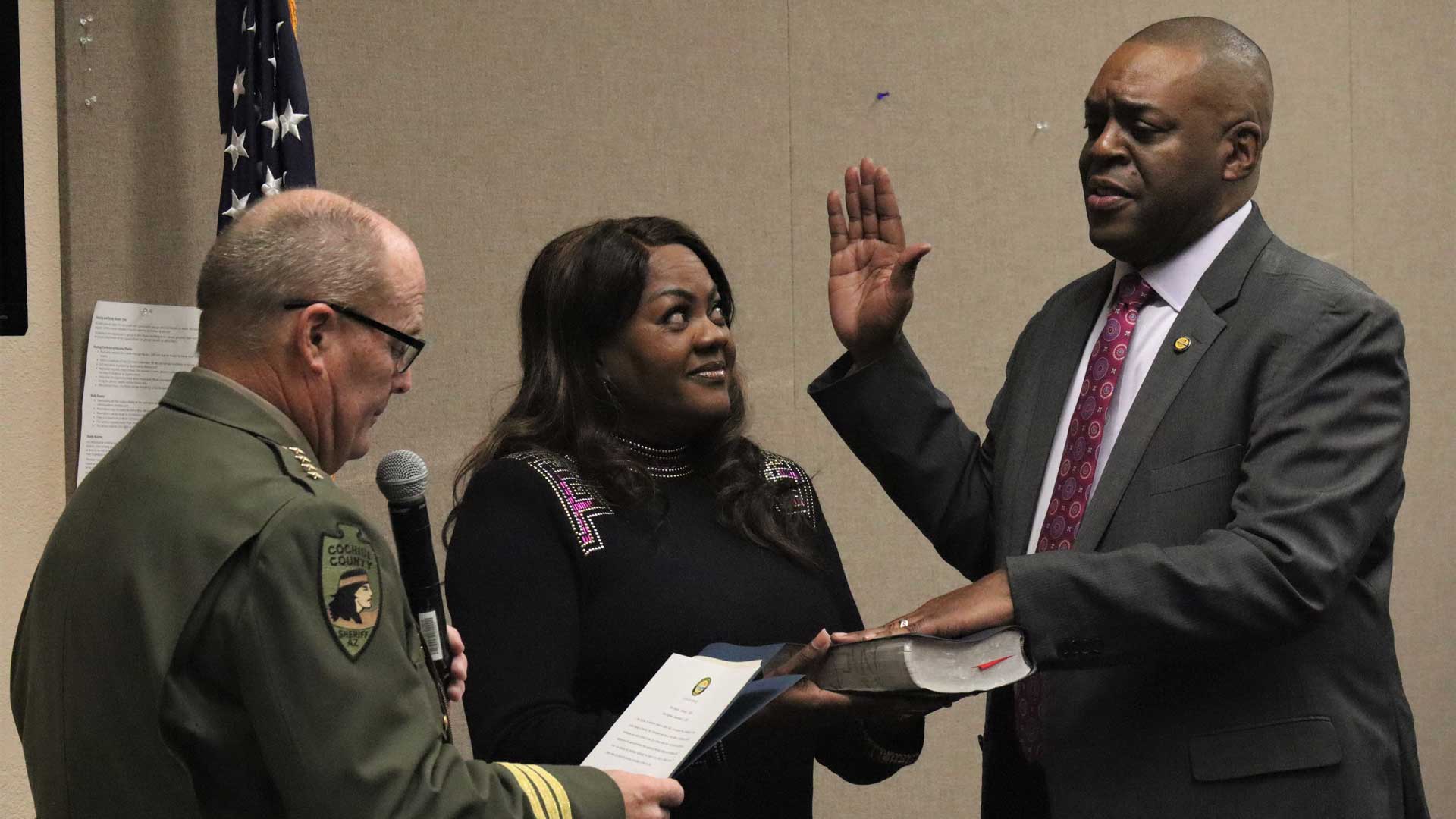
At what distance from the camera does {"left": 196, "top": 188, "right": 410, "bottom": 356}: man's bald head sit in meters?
1.53

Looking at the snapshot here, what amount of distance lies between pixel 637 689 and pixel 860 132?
2.21 m

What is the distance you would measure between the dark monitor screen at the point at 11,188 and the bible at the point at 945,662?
122cm

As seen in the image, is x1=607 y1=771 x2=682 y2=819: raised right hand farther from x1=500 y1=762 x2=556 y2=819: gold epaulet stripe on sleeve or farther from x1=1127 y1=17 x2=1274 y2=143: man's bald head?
x1=1127 y1=17 x2=1274 y2=143: man's bald head

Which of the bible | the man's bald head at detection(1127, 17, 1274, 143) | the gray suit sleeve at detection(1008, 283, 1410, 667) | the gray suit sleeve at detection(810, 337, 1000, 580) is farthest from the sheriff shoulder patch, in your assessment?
the man's bald head at detection(1127, 17, 1274, 143)

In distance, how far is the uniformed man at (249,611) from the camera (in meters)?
1.35

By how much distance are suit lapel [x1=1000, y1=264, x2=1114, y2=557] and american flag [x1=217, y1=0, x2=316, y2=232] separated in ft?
4.63

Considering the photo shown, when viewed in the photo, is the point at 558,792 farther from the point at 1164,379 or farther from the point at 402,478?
the point at 1164,379

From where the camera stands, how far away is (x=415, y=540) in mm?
1732

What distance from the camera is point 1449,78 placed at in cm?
513

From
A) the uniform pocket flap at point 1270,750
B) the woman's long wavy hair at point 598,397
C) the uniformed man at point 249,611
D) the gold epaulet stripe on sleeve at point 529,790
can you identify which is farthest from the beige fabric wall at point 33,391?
the uniform pocket flap at point 1270,750

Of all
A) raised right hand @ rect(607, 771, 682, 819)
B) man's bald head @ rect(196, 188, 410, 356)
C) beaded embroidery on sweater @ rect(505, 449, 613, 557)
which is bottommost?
raised right hand @ rect(607, 771, 682, 819)

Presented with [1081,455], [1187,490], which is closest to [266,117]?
[1081,455]

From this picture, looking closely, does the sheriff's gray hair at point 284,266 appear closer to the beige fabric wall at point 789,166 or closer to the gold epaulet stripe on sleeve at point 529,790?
the gold epaulet stripe on sleeve at point 529,790

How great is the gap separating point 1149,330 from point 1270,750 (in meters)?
0.61
